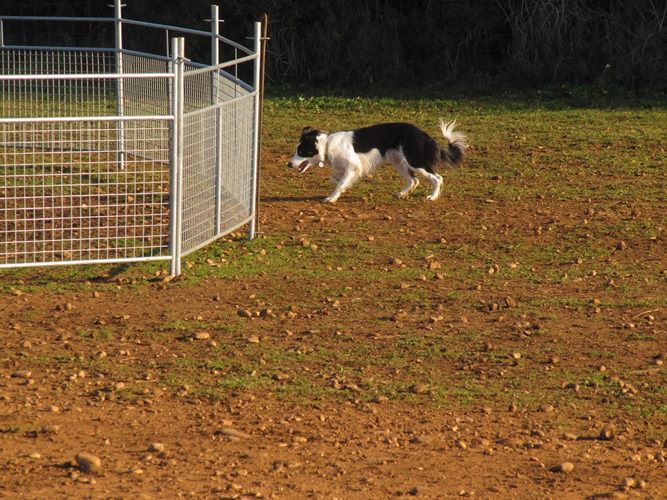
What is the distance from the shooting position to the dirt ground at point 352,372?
18.1 ft

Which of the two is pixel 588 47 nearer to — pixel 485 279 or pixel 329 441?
pixel 485 279

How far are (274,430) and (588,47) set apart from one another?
16.7 meters

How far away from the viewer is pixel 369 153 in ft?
40.2

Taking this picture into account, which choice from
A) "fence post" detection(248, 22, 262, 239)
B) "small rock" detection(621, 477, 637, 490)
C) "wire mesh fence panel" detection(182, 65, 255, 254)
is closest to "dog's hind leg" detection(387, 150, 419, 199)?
"wire mesh fence panel" detection(182, 65, 255, 254)

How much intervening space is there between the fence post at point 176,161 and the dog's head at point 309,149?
3.38 meters

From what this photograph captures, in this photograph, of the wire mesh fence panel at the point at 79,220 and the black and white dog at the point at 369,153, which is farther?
the black and white dog at the point at 369,153

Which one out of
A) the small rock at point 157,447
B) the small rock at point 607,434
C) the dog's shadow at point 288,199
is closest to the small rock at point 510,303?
Result: the small rock at point 607,434

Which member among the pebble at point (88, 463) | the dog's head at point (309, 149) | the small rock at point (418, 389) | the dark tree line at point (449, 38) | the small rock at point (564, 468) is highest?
the dark tree line at point (449, 38)

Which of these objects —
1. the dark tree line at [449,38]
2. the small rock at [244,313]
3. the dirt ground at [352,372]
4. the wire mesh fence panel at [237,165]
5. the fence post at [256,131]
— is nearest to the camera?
the dirt ground at [352,372]

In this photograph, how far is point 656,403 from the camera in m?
6.55

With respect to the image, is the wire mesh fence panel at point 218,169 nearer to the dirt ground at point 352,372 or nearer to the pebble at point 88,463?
the dirt ground at point 352,372

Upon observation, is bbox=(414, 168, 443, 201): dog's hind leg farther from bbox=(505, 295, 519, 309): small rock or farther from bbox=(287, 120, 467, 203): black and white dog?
bbox=(505, 295, 519, 309): small rock

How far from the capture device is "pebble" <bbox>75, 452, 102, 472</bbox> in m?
5.43

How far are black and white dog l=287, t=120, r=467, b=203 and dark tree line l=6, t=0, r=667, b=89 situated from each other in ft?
30.0
